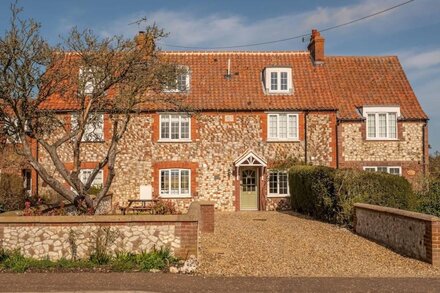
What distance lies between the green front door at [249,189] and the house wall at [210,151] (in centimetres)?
62

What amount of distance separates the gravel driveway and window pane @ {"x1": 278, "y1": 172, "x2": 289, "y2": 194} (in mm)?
7264

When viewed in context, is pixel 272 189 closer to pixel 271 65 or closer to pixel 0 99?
pixel 271 65

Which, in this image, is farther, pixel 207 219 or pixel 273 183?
pixel 273 183

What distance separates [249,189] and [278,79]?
6462 mm

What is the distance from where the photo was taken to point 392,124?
2567 cm

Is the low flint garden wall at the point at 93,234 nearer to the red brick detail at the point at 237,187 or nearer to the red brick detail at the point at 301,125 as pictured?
the red brick detail at the point at 237,187

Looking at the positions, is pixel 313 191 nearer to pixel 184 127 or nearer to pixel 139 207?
pixel 139 207

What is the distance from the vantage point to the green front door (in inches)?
985

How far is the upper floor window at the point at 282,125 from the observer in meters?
25.0

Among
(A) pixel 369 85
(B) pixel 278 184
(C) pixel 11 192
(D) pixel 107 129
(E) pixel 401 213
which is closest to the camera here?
(E) pixel 401 213

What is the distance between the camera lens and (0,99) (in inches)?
477

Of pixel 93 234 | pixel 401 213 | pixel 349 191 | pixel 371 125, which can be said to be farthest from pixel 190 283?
pixel 371 125

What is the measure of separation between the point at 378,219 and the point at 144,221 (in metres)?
7.24

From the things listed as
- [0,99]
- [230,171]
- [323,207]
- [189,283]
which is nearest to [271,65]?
[230,171]
